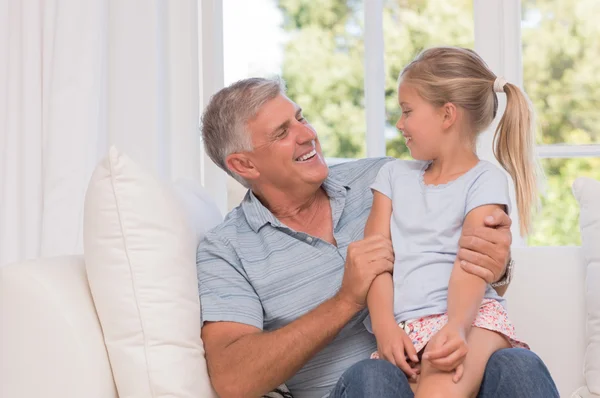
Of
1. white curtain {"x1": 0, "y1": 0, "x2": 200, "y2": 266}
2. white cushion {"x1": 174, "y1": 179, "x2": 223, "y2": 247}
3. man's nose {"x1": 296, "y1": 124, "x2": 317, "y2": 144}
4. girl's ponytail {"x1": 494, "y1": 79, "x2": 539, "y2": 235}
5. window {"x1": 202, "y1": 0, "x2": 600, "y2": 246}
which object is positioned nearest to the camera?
girl's ponytail {"x1": 494, "y1": 79, "x2": 539, "y2": 235}

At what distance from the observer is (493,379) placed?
1528 mm

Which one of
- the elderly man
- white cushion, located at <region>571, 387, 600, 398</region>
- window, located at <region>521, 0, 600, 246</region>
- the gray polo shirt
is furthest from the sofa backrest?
window, located at <region>521, 0, 600, 246</region>

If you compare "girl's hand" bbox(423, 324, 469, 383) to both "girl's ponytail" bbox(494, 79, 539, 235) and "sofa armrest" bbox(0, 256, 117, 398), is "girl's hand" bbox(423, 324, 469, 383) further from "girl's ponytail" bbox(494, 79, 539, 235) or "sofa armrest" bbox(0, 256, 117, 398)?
"sofa armrest" bbox(0, 256, 117, 398)

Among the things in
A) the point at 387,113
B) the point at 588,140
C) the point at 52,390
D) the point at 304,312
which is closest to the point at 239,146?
the point at 304,312

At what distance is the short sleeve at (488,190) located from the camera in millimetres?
1678

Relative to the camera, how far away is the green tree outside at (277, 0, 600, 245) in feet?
10.1

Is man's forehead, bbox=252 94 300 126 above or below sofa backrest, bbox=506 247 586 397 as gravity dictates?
above

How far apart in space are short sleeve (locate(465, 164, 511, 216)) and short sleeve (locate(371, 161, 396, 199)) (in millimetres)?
177

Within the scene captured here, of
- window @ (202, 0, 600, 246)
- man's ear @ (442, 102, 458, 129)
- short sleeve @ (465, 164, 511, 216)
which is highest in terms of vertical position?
window @ (202, 0, 600, 246)

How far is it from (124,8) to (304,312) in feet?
4.54

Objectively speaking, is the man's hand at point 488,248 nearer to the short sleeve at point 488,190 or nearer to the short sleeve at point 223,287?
the short sleeve at point 488,190

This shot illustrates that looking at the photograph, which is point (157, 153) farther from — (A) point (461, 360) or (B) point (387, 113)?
(A) point (461, 360)

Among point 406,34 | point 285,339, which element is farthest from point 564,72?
point 285,339

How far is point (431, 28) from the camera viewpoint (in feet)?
10.4
